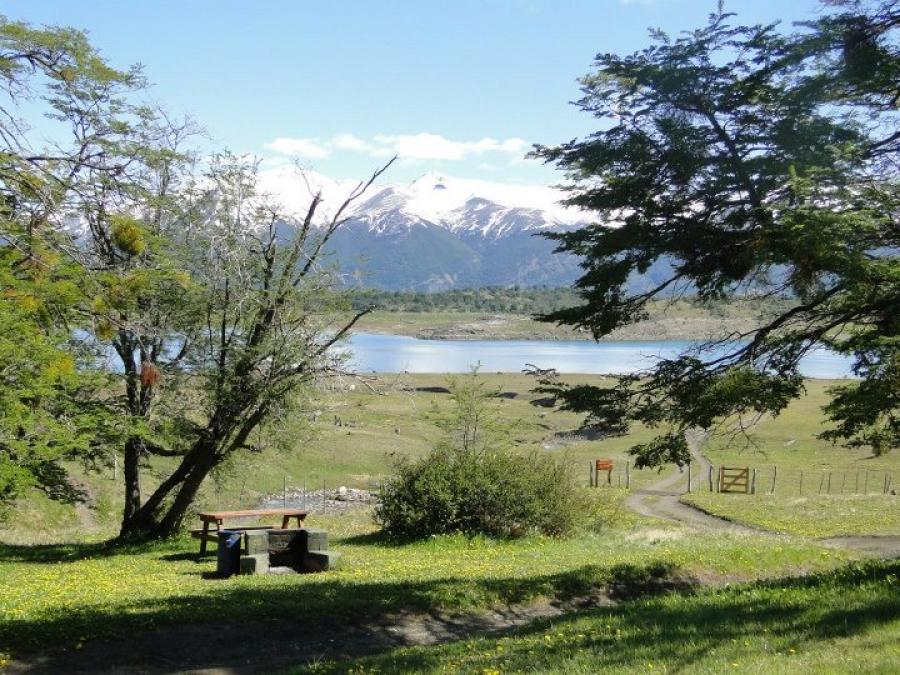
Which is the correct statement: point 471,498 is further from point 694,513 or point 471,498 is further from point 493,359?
point 493,359

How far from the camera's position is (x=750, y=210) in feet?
34.4

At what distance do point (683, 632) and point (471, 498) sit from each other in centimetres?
1209

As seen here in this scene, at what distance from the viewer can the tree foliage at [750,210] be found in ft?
31.5

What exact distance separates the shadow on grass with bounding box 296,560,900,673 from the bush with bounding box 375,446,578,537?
965 cm

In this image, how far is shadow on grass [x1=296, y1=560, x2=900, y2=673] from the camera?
7215 mm

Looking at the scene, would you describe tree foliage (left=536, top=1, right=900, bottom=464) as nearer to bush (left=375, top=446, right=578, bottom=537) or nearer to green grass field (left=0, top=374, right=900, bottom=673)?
green grass field (left=0, top=374, right=900, bottom=673)

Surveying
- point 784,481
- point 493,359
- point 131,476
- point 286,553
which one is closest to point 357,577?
point 286,553

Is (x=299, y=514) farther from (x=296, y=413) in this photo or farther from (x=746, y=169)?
(x=746, y=169)

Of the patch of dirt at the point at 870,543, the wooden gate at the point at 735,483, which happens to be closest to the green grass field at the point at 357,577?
the patch of dirt at the point at 870,543

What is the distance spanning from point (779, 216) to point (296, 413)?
1294cm

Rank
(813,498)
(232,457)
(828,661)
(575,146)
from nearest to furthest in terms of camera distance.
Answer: (828,661), (575,146), (232,457), (813,498)

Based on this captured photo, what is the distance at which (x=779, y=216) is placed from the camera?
9.94 m

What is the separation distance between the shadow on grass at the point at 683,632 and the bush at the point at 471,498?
9648 millimetres

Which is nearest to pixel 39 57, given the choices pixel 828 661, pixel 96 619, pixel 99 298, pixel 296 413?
pixel 99 298
